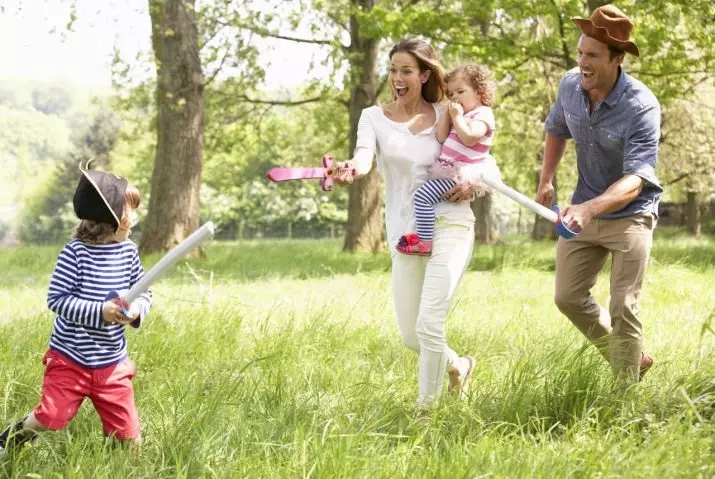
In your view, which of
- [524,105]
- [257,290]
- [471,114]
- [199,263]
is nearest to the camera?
[471,114]

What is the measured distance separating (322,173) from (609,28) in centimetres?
157

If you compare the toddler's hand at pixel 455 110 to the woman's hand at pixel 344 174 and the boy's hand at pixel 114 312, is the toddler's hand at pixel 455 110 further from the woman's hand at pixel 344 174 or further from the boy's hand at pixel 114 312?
the boy's hand at pixel 114 312

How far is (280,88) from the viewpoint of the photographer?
1948 cm

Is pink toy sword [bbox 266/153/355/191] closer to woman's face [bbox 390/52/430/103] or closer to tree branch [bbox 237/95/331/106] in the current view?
woman's face [bbox 390/52/430/103]

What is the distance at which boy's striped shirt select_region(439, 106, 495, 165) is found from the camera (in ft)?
14.7

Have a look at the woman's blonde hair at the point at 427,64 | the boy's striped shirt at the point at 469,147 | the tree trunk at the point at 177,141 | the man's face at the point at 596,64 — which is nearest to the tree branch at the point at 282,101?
the tree trunk at the point at 177,141

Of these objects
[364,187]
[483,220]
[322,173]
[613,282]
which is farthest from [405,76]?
[483,220]

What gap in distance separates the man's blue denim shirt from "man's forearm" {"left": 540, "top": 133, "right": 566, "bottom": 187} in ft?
0.77

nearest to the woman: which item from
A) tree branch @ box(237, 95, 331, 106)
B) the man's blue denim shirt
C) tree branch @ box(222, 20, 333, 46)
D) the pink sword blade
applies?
the pink sword blade

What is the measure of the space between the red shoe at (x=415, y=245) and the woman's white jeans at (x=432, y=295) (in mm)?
46

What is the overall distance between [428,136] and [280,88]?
1528 cm

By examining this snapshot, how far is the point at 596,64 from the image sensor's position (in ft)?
14.4

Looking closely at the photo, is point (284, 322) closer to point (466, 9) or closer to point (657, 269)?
point (657, 269)

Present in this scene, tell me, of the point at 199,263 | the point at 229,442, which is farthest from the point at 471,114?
the point at 199,263
